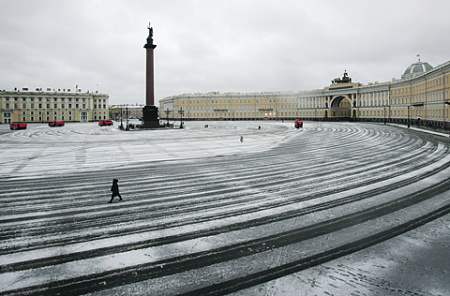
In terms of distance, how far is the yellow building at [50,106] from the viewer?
10475cm

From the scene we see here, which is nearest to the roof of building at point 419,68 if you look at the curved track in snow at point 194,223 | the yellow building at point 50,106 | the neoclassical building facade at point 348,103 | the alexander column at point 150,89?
the neoclassical building facade at point 348,103

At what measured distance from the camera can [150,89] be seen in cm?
5659

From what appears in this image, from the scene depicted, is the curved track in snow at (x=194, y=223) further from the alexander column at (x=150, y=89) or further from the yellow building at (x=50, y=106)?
the yellow building at (x=50, y=106)

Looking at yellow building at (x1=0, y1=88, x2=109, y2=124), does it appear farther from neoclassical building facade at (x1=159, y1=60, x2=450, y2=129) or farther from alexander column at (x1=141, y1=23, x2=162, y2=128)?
alexander column at (x1=141, y1=23, x2=162, y2=128)

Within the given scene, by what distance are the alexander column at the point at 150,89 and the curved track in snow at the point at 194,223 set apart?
137ft

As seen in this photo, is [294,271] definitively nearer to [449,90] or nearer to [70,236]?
[70,236]

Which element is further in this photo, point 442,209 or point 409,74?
point 409,74

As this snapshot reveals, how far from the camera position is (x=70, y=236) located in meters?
8.30

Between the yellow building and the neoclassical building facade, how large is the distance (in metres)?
36.8

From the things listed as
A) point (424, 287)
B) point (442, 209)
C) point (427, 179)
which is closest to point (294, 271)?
point (424, 287)

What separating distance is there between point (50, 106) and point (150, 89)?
74442mm

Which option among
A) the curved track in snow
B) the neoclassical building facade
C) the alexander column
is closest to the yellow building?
the neoclassical building facade

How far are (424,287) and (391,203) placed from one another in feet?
18.1

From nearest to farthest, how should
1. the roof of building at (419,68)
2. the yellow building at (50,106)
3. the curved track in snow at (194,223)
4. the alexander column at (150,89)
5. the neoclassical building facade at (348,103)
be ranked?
the curved track in snow at (194,223) → the alexander column at (150,89) → the neoclassical building facade at (348,103) → the roof of building at (419,68) → the yellow building at (50,106)
